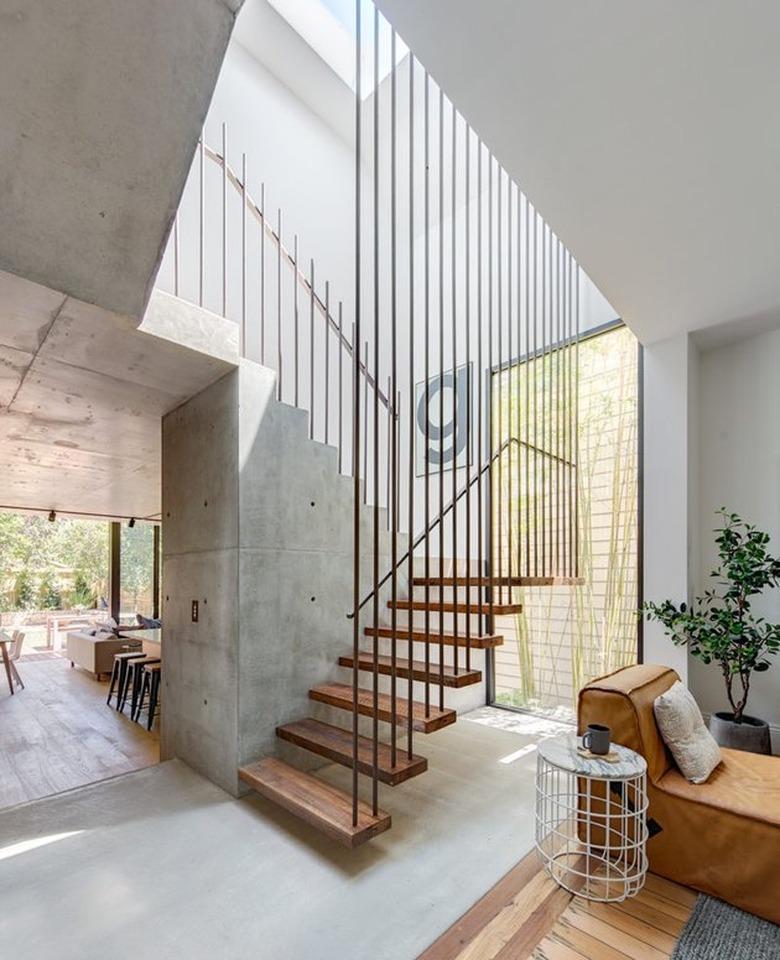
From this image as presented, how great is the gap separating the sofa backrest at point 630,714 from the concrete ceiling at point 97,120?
2.60m

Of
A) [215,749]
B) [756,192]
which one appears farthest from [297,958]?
[756,192]

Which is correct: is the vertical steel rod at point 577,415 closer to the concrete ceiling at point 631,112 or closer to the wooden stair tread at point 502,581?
the wooden stair tread at point 502,581

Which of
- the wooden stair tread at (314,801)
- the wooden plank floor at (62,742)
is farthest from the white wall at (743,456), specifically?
the wooden plank floor at (62,742)

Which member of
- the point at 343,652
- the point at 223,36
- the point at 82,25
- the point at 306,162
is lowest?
the point at 343,652

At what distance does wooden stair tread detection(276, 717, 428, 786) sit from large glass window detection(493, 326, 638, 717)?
2037 mm

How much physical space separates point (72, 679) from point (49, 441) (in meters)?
5.04

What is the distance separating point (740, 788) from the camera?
2064mm

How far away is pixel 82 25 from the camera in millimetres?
1249

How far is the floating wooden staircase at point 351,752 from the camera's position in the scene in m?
2.17

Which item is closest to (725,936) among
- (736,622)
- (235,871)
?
(235,871)

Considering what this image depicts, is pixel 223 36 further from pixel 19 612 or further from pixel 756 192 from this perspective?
pixel 19 612

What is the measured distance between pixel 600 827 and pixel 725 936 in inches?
18.6

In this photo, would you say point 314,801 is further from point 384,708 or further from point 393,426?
point 393,426

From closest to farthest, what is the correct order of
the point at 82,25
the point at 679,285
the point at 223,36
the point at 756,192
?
the point at 82,25, the point at 223,36, the point at 756,192, the point at 679,285
